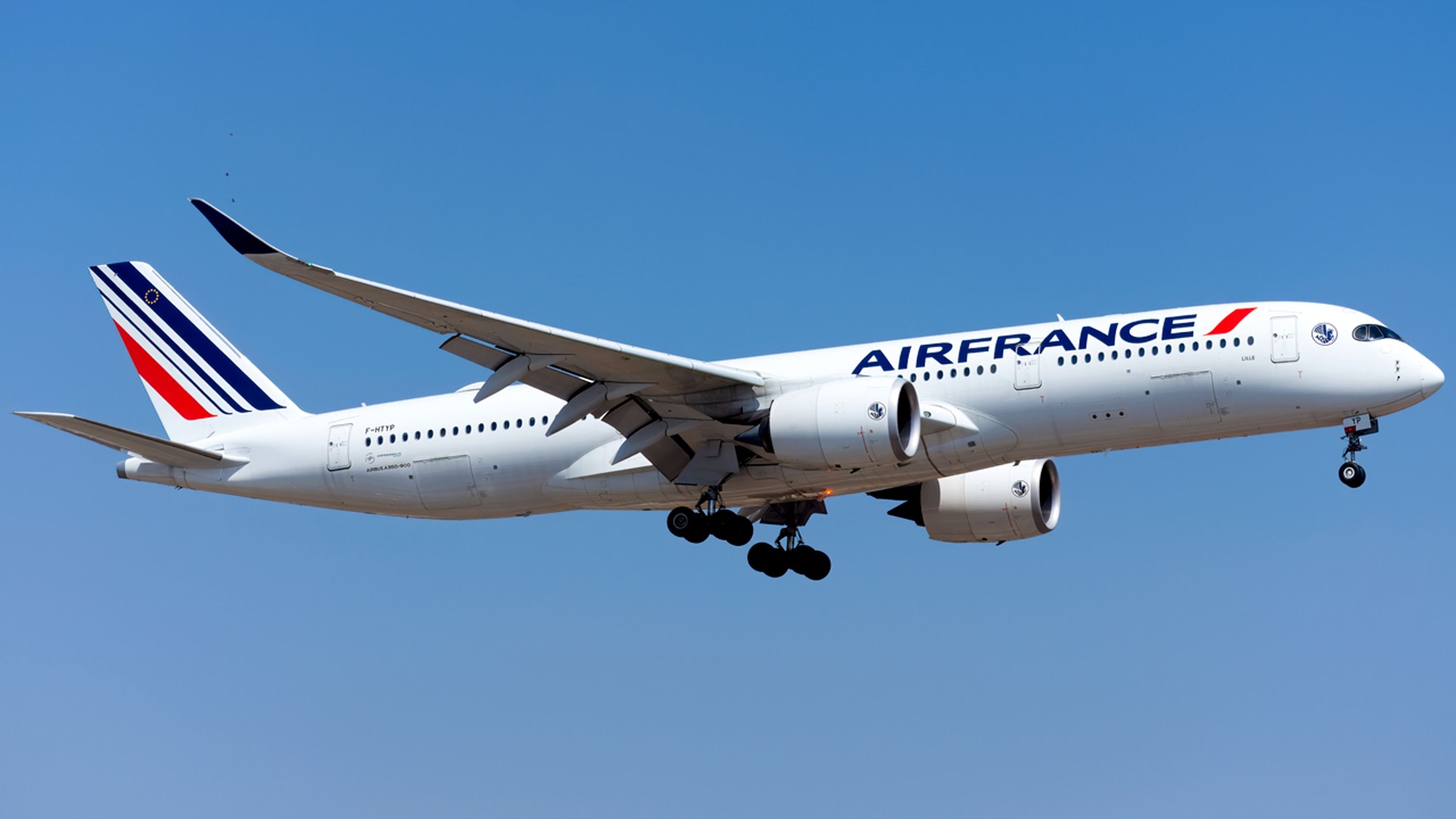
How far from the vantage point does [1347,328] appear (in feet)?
101

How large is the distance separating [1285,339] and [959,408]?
609 cm

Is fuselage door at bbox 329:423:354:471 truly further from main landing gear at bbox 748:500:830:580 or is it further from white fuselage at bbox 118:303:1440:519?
main landing gear at bbox 748:500:830:580

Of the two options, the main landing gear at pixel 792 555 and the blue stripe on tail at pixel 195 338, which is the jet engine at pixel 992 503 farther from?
the blue stripe on tail at pixel 195 338

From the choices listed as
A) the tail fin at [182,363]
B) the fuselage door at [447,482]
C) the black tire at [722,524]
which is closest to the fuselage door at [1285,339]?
the black tire at [722,524]

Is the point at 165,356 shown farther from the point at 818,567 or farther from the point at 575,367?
the point at 818,567

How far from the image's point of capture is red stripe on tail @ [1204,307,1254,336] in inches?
1217

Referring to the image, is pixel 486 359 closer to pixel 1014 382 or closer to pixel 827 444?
pixel 827 444

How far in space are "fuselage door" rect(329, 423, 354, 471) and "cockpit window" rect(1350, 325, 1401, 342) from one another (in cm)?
2068

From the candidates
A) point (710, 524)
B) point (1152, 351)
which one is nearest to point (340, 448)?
point (710, 524)

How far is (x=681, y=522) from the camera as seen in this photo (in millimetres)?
34062

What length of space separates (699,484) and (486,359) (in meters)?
5.42

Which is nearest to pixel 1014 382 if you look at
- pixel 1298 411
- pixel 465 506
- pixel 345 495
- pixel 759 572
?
pixel 1298 411

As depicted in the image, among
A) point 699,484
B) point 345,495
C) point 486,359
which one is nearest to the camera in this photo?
point 486,359

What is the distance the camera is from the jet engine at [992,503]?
122 ft
